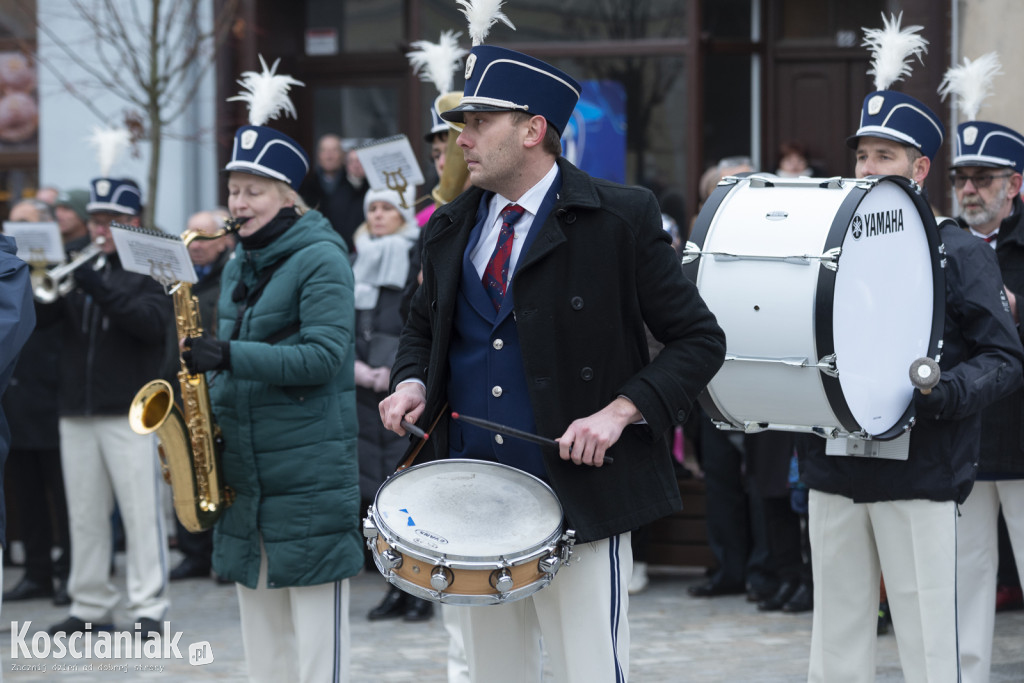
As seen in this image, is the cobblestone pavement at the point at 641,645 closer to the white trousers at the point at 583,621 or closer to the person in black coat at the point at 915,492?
the person in black coat at the point at 915,492

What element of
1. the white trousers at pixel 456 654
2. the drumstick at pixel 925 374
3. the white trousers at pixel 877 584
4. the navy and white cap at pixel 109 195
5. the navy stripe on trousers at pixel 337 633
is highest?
the navy and white cap at pixel 109 195

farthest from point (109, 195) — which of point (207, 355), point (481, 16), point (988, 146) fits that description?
point (988, 146)

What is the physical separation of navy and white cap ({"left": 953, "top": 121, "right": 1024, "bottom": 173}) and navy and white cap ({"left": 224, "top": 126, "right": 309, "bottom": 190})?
9.16ft

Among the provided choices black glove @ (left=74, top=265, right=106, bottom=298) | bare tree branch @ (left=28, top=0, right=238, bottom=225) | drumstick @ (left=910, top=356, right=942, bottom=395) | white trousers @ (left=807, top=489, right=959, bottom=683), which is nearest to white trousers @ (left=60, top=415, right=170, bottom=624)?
black glove @ (left=74, top=265, right=106, bottom=298)

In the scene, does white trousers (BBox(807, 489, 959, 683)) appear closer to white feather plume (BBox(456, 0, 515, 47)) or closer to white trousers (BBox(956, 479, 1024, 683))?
white trousers (BBox(956, 479, 1024, 683))

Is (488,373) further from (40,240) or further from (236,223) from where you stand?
(40,240)

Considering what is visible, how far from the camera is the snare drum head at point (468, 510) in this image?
10.8ft

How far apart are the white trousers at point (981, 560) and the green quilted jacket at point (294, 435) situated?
2.33 meters

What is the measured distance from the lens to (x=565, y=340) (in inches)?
139

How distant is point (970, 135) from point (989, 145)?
0.09 metres

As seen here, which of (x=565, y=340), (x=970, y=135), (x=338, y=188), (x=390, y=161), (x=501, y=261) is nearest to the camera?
(x=565, y=340)

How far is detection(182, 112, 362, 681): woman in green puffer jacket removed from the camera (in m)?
5.00

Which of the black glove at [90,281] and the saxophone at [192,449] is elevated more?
the black glove at [90,281]

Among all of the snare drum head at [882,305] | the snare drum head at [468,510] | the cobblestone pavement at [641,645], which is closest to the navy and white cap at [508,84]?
the snare drum head at [468,510]
